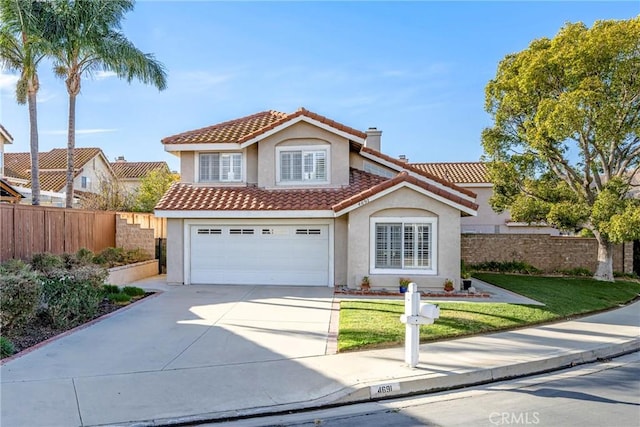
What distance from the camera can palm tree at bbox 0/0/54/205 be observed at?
585 inches

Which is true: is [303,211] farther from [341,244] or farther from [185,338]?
[185,338]

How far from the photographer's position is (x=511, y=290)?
1425cm

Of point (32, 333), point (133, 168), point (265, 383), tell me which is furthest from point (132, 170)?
point (265, 383)

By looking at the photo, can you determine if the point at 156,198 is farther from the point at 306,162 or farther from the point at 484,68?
the point at 484,68

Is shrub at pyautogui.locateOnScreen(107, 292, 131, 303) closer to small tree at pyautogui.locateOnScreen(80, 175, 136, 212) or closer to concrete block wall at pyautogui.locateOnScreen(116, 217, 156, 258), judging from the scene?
concrete block wall at pyautogui.locateOnScreen(116, 217, 156, 258)

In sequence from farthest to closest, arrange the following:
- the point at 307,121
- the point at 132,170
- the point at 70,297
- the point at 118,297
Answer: the point at 132,170 < the point at 307,121 < the point at 118,297 < the point at 70,297

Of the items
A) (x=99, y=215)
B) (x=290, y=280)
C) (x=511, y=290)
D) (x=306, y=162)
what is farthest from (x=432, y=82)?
(x=99, y=215)

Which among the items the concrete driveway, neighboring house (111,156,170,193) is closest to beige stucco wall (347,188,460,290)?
the concrete driveway

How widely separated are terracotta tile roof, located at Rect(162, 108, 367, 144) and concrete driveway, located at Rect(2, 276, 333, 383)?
258 inches

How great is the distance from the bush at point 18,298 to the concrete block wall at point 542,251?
1786 cm

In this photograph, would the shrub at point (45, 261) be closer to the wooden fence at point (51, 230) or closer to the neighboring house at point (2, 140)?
the wooden fence at point (51, 230)

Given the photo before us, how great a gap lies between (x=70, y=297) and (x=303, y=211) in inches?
298

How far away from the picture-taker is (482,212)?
29.9m

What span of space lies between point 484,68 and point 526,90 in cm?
291
